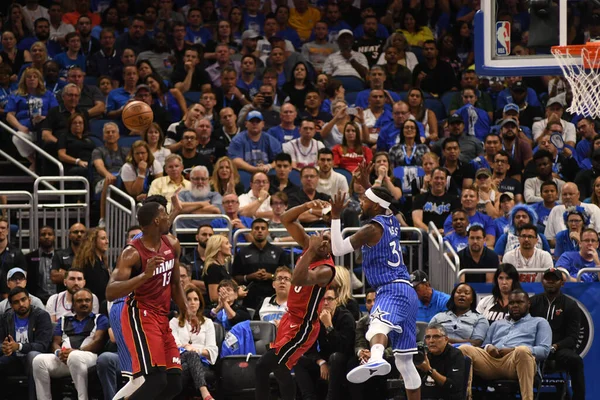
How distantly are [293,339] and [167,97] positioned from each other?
26.2 ft

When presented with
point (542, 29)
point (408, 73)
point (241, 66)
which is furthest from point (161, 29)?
point (542, 29)

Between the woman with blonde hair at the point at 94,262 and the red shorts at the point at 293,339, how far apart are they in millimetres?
3879

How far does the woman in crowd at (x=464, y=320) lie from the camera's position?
533 inches

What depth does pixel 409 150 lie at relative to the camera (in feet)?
55.6

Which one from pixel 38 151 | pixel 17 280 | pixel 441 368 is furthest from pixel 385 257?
pixel 38 151

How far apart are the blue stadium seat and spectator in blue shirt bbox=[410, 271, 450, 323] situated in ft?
18.3

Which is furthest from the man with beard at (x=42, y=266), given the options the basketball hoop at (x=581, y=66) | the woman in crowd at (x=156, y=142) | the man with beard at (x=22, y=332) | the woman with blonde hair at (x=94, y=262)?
the basketball hoop at (x=581, y=66)

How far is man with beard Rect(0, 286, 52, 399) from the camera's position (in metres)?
13.5

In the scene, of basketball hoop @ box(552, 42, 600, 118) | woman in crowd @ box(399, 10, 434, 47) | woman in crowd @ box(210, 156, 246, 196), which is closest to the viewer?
basketball hoop @ box(552, 42, 600, 118)

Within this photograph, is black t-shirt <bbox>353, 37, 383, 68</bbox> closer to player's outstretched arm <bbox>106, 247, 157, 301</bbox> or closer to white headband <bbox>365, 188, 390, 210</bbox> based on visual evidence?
white headband <bbox>365, 188, 390, 210</bbox>

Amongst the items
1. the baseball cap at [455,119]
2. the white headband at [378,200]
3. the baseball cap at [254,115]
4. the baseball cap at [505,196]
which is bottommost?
the baseball cap at [505,196]

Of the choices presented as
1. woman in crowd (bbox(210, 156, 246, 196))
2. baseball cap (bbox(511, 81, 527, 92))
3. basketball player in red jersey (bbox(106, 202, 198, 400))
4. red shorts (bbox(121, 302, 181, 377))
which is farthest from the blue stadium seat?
red shorts (bbox(121, 302, 181, 377))

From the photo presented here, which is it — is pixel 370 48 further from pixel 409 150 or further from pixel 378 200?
pixel 378 200

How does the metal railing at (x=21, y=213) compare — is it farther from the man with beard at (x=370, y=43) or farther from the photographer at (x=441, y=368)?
the man with beard at (x=370, y=43)
